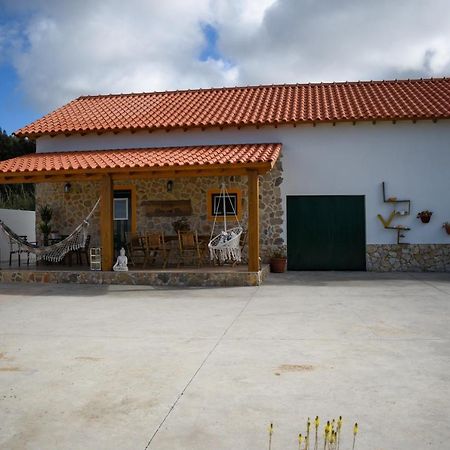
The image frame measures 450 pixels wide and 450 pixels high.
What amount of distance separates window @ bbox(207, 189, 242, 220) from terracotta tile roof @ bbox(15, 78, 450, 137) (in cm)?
178

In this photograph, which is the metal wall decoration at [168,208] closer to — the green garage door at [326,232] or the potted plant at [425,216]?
the green garage door at [326,232]

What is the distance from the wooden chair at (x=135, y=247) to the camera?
39.1ft

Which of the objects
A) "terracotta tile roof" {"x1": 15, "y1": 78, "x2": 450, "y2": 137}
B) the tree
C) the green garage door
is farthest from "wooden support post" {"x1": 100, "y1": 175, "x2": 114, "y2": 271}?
the tree

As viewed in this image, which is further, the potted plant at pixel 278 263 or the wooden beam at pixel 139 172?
the potted plant at pixel 278 263

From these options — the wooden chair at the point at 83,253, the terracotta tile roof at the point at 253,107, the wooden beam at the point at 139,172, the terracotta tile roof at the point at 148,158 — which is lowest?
the wooden chair at the point at 83,253

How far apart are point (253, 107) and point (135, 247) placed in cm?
519

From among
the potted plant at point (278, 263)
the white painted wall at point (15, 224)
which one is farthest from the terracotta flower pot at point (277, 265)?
the white painted wall at point (15, 224)

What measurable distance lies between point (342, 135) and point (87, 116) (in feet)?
24.0

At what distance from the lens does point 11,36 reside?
1056cm

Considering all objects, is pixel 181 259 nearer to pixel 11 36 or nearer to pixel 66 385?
pixel 11 36

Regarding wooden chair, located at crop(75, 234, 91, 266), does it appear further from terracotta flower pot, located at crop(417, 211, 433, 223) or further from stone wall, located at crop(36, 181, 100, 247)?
terracotta flower pot, located at crop(417, 211, 433, 223)

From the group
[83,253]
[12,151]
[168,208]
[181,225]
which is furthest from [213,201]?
[12,151]

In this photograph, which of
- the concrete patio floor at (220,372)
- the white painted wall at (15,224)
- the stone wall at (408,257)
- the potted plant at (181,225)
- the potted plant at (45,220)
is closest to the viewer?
the concrete patio floor at (220,372)

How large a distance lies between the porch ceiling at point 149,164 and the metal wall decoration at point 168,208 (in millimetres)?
1483
